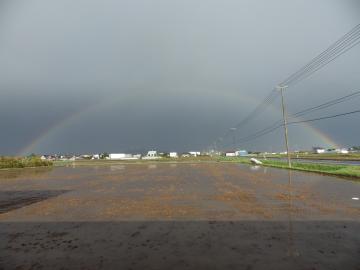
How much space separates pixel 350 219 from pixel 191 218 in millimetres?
6312

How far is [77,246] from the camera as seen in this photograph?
31.1ft

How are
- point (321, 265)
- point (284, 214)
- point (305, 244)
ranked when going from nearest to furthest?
point (321, 265)
point (305, 244)
point (284, 214)

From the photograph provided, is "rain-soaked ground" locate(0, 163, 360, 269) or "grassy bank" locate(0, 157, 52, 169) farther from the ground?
"grassy bank" locate(0, 157, 52, 169)

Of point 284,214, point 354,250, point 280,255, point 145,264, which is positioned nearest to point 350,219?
point 284,214

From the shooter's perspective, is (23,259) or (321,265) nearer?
(321,265)

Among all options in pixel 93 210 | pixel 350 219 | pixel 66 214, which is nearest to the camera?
pixel 350 219

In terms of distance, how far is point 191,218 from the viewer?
43.9 ft

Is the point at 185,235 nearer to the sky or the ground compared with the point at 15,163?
nearer to the ground

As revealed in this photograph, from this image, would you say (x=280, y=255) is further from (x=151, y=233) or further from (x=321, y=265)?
(x=151, y=233)

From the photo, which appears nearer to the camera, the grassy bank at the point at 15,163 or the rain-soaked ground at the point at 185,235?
the rain-soaked ground at the point at 185,235

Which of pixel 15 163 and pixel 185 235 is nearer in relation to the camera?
pixel 185 235

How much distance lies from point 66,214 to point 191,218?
6.14m

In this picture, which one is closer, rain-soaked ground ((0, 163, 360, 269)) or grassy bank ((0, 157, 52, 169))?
rain-soaked ground ((0, 163, 360, 269))

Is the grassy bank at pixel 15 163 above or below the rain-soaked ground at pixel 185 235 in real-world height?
above
